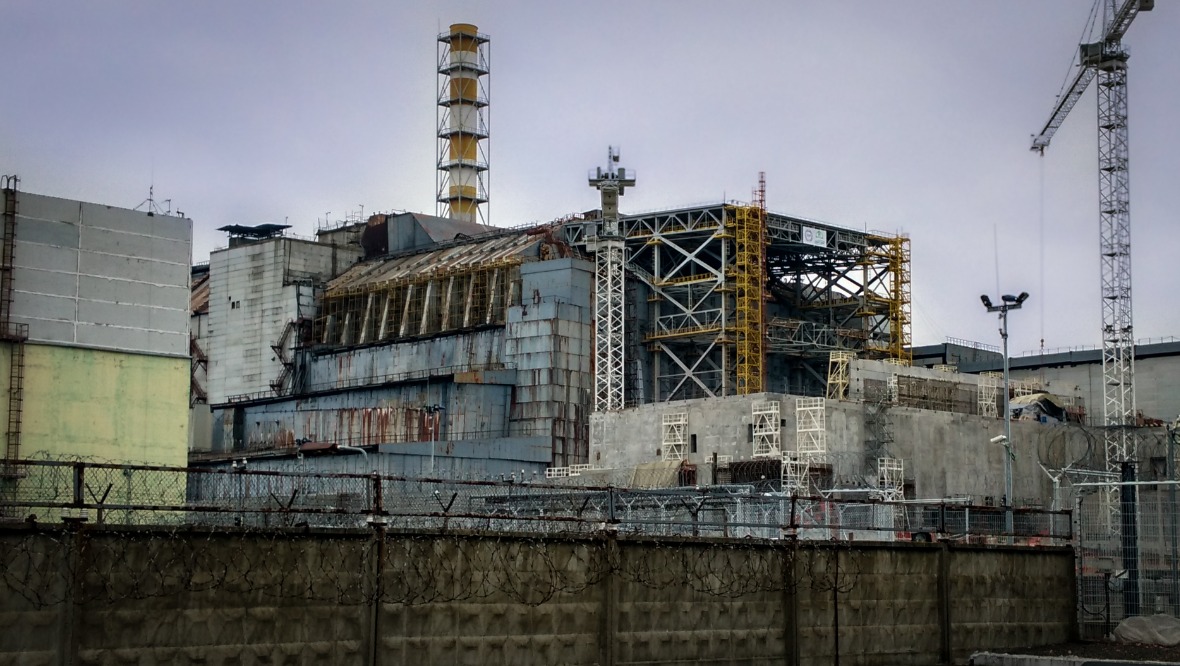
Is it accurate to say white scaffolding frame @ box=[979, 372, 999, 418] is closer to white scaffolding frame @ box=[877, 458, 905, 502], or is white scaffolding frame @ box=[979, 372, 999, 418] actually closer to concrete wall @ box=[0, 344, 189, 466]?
white scaffolding frame @ box=[877, 458, 905, 502]

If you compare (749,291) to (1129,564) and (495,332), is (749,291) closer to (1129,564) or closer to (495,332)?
(495,332)

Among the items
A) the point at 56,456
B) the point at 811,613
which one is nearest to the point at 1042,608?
the point at 811,613

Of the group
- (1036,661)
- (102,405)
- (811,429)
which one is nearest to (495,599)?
(1036,661)

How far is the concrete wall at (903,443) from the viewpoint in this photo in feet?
296

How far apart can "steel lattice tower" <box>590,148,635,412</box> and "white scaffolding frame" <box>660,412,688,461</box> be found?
10.8 metres

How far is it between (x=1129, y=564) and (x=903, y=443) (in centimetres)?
5236

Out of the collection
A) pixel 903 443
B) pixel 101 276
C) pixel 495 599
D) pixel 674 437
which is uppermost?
pixel 101 276

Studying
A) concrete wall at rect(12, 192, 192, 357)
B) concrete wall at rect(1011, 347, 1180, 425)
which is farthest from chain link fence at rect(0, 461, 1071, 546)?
concrete wall at rect(1011, 347, 1180, 425)

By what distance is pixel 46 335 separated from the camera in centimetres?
7694

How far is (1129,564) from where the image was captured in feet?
131

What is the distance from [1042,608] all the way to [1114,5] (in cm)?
8094

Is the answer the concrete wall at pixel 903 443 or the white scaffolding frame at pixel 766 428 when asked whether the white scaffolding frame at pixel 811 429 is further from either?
the white scaffolding frame at pixel 766 428

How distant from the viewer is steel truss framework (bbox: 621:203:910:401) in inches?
4348

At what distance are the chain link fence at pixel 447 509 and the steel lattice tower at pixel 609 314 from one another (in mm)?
27997
